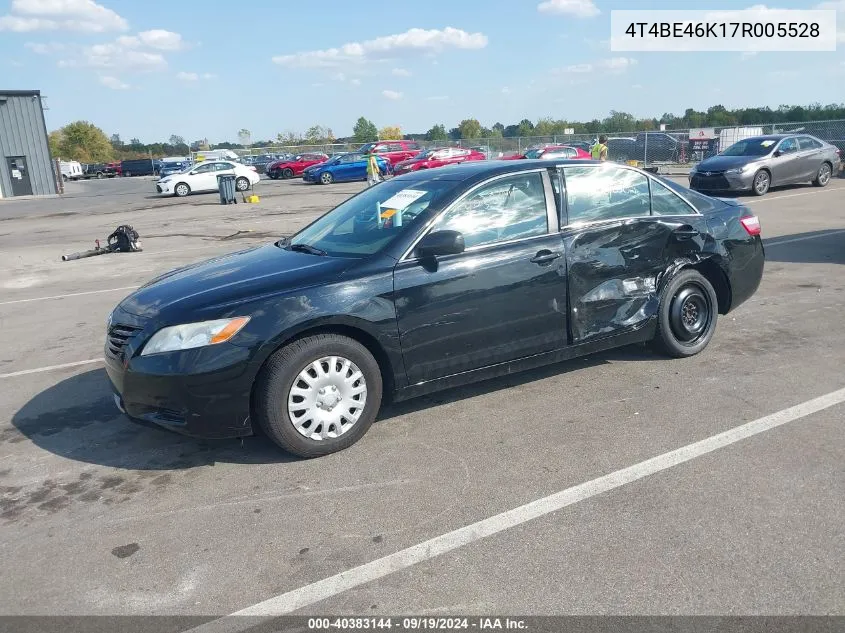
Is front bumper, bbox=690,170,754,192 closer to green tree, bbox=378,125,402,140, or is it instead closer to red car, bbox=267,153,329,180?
red car, bbox=267,153,329,180

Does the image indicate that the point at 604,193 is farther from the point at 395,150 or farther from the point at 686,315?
the point at 395,150

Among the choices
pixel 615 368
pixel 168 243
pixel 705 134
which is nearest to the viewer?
pixel 615 368

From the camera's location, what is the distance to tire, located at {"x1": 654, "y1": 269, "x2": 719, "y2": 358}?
5527 mm

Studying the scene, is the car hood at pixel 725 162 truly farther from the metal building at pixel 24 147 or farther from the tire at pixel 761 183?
the metal building at pixel 24 147

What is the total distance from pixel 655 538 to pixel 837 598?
0.72 m

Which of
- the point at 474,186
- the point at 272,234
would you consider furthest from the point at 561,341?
the point at 272,234

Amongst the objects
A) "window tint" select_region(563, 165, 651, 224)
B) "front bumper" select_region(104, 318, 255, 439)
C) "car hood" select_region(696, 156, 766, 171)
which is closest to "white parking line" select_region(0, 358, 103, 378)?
"front bumper" select_region(104, 318, 255, 439)

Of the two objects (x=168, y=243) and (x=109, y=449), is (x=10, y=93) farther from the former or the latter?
(x=109, y=449)

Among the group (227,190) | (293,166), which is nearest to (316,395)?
(227,190)

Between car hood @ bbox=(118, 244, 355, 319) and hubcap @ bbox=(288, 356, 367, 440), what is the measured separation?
513 mm

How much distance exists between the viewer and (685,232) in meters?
5.58

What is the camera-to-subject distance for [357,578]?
10.0 feet

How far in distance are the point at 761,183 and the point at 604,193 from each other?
15.0 metres

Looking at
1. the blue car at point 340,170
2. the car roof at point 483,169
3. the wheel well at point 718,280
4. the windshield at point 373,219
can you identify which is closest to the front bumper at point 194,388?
the windshield at point 373,219
